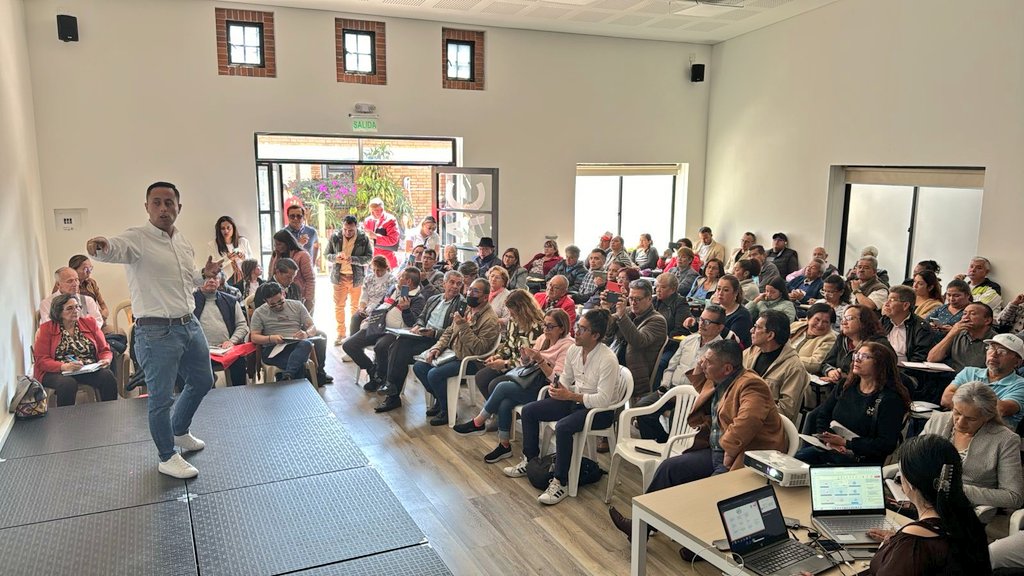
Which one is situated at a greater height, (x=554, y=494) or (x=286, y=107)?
(x=286, y=107)

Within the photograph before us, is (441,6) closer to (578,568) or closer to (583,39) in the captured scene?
(583,39)

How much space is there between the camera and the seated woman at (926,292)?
5.96 meters

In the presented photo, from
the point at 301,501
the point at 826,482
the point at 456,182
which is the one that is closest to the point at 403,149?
the point at 456,182

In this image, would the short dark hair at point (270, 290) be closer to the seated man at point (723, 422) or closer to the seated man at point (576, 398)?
the seated man at point (576, 398)

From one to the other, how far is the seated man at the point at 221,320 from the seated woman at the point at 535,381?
2.27m

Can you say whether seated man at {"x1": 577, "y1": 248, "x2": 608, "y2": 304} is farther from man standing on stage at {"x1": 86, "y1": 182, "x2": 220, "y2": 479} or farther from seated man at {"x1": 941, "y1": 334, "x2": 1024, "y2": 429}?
man standing on stage at {"x1": 86, "y1": 182, "x2": 220, "y2": 479}

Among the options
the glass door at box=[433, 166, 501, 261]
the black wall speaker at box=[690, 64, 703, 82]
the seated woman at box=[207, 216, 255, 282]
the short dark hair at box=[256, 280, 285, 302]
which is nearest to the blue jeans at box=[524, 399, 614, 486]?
the short dark hair at box=[256, 280, 285, 302]

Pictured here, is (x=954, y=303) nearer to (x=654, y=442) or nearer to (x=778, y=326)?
(x=778, y=326)

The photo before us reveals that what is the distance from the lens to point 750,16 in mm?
9062

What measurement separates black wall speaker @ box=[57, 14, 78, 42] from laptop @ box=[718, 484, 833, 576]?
314 inches

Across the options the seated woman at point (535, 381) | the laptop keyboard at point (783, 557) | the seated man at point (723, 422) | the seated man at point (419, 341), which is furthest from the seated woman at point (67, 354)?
the laptop keyboard at point (783, 557)

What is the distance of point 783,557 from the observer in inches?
98.7

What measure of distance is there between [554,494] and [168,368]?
2.30 m

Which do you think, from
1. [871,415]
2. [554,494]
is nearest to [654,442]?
[554,494]
